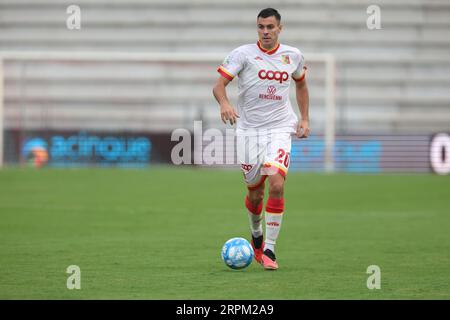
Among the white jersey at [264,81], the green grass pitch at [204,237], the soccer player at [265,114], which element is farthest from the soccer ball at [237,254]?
the white jersey at [264,81]

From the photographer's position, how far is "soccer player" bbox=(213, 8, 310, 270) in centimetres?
945

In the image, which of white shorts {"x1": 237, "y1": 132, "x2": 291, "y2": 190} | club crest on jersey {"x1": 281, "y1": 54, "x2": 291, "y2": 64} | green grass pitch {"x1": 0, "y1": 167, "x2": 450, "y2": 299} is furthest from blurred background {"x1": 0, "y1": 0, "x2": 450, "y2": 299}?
club crest on jersey {"x1": 281, "y1": 54, "x2": 291, "y2": 64}

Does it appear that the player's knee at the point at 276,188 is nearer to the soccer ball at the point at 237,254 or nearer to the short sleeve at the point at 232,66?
the soccer ball at the point at 237,254

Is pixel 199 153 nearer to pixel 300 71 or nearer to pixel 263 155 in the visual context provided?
pixel 300 71

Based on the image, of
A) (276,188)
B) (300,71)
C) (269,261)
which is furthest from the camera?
(300,71)

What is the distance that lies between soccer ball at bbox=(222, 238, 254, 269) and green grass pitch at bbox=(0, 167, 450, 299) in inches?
4.0

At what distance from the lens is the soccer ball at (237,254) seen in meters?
8.91

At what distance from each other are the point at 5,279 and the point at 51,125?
21035mm

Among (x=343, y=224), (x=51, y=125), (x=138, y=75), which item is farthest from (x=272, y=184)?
(x=138, y=75)

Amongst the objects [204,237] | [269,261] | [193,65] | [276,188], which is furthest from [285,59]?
[193,65]

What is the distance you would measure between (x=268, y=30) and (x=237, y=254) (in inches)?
87.6

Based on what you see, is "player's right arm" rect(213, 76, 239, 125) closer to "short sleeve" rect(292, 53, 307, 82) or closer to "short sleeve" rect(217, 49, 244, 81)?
"short sleeve" rect(217, 49, 244, 81)

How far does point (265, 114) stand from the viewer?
973 centimetres

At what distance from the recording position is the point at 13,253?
10086 mm
